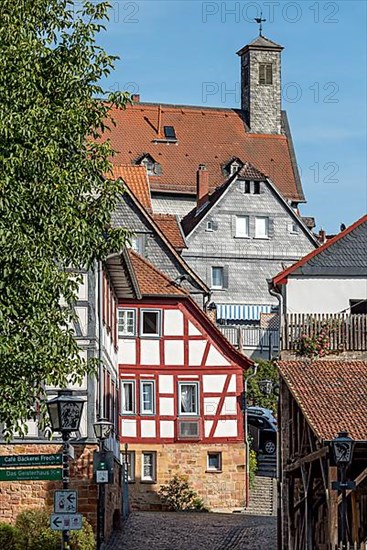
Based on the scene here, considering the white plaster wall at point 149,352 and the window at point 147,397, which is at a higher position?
the white plaster wall at point 149,352

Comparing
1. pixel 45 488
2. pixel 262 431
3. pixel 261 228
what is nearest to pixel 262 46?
pixel 261 228

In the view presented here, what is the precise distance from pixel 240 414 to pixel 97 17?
74.5 ft

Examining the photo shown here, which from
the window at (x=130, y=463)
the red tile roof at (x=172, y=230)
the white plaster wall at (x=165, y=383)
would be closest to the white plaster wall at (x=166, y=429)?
the white plaster wall at (x=165, y=383)

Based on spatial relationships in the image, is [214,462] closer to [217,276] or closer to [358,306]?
[358,306]

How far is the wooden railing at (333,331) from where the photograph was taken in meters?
31.2

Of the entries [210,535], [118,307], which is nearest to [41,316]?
[210,535]

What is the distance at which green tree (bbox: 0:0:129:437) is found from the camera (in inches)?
830

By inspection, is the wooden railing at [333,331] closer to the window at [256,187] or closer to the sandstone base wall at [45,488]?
the sandstone base wall at [45,488]

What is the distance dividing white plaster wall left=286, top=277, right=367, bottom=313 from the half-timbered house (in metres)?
9.35

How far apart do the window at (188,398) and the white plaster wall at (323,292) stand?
10660 mm

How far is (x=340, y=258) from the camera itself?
33.6 m

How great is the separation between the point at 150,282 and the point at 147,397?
133 inches

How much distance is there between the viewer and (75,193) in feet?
71.6

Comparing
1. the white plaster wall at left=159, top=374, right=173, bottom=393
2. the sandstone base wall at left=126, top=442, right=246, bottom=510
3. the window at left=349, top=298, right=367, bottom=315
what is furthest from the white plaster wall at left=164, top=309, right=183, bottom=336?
the window at left=349, top=298, right=367, bottom=315
